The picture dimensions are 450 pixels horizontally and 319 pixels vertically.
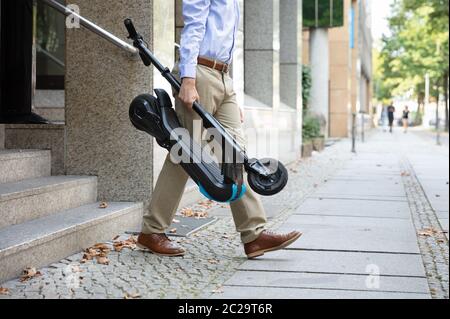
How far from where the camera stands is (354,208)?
25.9 feet

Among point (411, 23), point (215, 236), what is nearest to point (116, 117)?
point (215, 236)

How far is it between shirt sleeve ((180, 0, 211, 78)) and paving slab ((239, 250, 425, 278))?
127cm

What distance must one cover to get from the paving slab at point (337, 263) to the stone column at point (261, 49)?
815 centimetres

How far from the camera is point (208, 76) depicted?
4.79 metres

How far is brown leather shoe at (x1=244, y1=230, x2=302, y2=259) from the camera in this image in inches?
197

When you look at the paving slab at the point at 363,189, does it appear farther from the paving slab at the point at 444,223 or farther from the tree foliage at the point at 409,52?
the tree foliage at the point at 409,52

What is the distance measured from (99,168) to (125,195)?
31cm

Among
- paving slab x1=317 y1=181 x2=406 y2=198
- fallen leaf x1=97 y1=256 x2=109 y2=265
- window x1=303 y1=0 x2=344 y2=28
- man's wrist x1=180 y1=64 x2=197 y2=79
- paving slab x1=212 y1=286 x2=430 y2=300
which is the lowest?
paving slab x1=212 y1=286 x2=430 y2=300

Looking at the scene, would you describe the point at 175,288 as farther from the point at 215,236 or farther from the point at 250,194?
the point at 215,236

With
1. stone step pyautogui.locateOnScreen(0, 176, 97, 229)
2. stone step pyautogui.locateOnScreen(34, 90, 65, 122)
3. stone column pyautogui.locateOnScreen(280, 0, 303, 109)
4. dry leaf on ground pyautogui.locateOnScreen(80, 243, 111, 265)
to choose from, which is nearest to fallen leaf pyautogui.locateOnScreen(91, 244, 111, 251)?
dry leaf on ground pyautogui.locateOnScreen(80, 243, 111, 265)

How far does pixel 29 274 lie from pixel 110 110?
2187 mm

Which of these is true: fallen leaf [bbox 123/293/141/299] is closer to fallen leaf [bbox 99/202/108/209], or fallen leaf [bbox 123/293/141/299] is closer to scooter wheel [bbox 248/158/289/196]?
scooter wheel [bbox 248/158/289/196]

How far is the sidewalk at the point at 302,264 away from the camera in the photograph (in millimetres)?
4137

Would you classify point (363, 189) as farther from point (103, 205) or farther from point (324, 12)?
point (324, 12)
